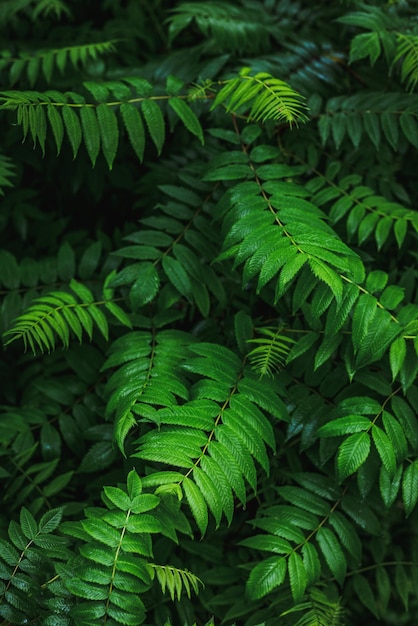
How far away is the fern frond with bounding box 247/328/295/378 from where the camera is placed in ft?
6.55

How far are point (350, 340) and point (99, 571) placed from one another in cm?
100

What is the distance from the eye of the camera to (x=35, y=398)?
251 centimetres

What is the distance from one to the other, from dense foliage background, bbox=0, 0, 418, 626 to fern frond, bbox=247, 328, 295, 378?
19mm

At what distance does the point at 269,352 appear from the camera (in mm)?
1996

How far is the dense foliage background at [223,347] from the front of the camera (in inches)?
68.6

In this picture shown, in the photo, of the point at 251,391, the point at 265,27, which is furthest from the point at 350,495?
the point at 265,27

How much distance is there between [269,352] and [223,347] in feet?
0.56

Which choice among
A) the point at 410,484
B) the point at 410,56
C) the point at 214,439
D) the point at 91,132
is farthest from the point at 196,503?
the point at 410,56

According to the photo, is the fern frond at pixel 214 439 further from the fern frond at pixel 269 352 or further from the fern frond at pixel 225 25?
the fern frond at pixel 225 25

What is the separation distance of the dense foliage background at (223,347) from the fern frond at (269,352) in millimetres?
19

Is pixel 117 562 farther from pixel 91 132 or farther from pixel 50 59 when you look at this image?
pixel 50 59

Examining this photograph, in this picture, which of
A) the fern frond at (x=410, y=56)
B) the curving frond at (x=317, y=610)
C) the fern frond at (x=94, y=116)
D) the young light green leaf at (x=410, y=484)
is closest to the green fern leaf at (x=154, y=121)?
the fern frond at (x=94, y=116)

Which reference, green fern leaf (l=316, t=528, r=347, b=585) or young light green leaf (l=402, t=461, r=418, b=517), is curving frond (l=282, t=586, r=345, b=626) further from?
young light green leaf (l=402, t=461, r=418, b=517)

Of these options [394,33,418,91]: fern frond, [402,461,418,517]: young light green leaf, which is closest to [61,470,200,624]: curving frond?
[402,461,418,517]: young light green leaf
